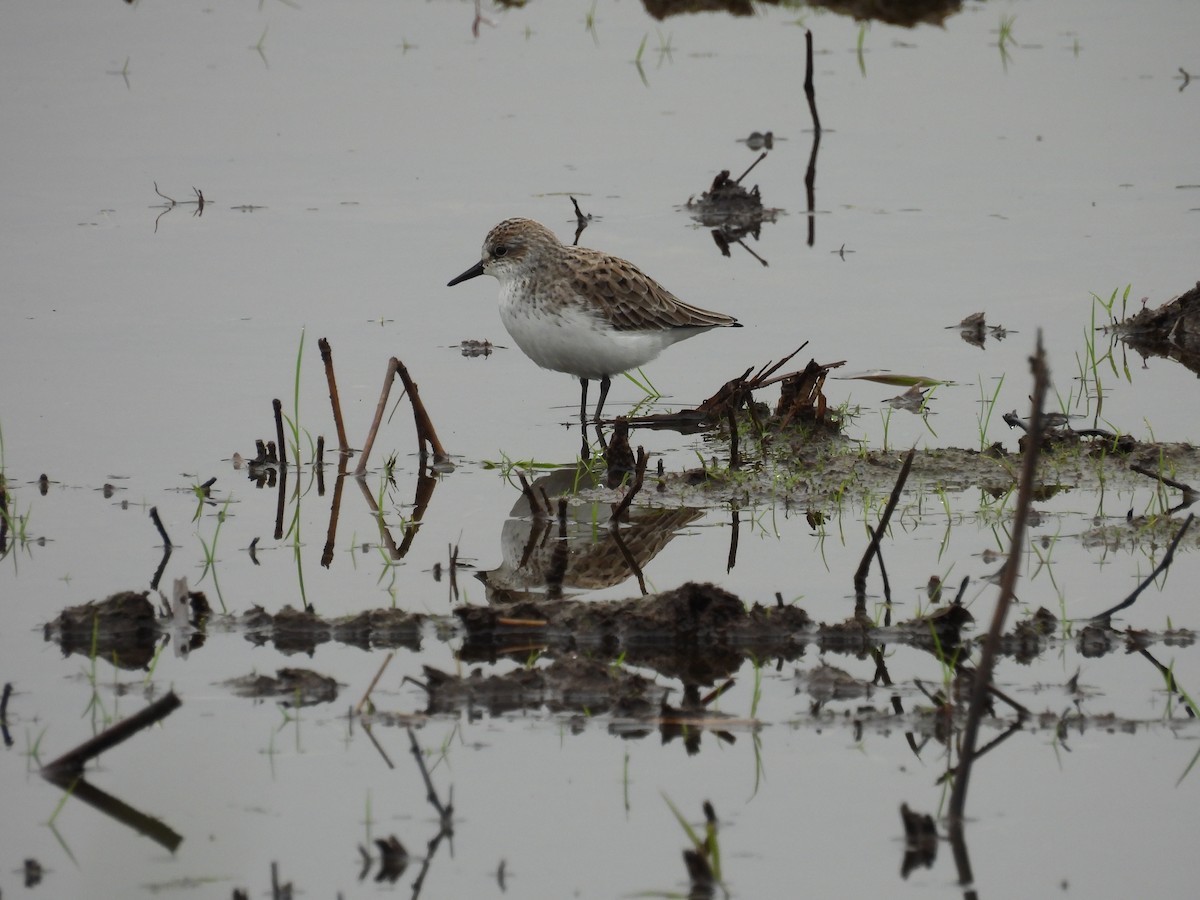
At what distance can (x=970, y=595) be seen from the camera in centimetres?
671

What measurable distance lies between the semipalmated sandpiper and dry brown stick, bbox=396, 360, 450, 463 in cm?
108

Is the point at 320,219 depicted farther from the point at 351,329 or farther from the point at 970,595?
the point at 970,595

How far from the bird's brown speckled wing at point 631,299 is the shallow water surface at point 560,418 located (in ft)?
1.58

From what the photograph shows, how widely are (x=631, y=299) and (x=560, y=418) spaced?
0.79 meters

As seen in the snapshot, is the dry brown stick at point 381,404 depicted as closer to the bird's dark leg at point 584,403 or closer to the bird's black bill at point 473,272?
the bird's dark leg at point 584,403

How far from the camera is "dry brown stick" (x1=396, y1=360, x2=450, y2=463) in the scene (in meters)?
8.08

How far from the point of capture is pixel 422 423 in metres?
8.30

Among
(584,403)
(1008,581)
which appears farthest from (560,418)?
(1008,581)

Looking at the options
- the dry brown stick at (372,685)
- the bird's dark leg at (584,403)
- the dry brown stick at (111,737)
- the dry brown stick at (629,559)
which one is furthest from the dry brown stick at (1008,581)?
the bird's dark leg at (584,403)

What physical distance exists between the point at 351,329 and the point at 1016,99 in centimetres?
878

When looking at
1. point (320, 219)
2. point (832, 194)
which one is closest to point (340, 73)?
point (320, 219)

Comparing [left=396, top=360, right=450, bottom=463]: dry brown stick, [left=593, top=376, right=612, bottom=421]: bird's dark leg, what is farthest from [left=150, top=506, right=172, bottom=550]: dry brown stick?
[left=593, top=376, right=612, bottom=421]: bird's dark leg

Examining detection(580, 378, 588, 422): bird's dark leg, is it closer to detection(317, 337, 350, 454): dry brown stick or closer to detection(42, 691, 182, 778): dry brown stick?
detection(317, 337, 350, 454): dry brown stick

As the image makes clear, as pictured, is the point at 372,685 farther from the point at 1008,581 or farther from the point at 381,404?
the point at 381,404
